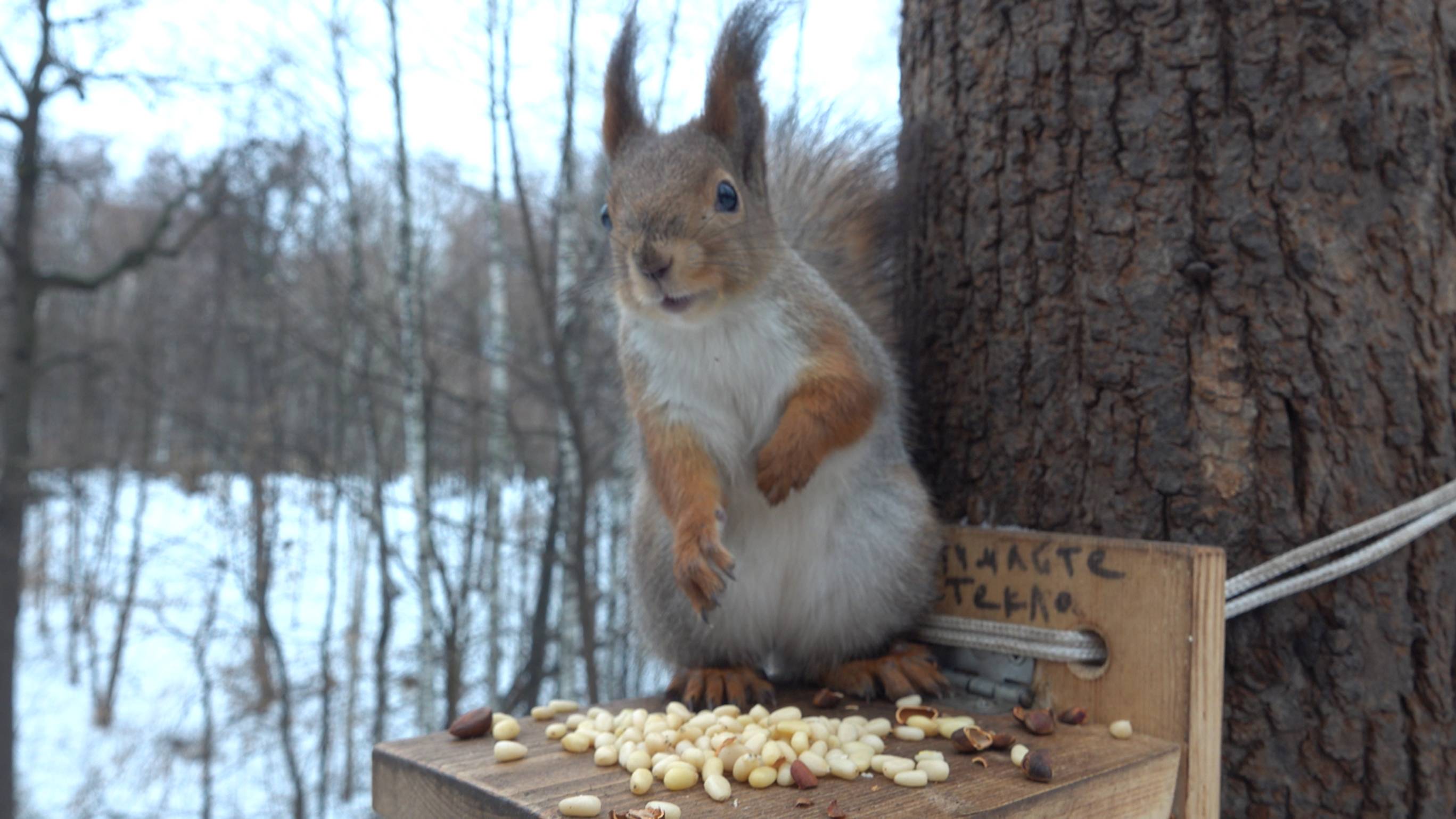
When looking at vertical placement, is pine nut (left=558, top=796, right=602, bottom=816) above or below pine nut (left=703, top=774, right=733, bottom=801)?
above

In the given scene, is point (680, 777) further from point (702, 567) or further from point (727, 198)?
point (727, 198)

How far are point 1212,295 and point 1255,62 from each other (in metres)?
0.28

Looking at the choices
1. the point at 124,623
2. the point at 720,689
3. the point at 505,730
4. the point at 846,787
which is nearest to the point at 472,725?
the point at 505,730

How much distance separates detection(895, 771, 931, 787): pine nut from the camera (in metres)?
0.95

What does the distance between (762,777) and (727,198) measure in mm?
805

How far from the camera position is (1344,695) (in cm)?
113

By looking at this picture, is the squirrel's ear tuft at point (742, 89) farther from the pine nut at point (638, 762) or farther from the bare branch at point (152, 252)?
the bare branch at point (152, 252)

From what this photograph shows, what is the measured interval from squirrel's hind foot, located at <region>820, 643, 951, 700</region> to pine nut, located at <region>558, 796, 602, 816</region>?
574 millimetres

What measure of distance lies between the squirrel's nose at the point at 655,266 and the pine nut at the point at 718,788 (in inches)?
25.3

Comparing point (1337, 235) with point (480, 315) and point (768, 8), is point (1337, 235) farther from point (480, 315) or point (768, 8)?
point (480, 315)

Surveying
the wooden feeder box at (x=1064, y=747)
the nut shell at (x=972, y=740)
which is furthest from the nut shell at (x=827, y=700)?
the nut shell at (x=972, y=740)

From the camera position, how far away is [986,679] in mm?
1343

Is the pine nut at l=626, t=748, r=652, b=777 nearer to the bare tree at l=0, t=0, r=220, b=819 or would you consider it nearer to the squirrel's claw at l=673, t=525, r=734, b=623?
the squirrel's claw at l=673, t=525, r=734, b=623

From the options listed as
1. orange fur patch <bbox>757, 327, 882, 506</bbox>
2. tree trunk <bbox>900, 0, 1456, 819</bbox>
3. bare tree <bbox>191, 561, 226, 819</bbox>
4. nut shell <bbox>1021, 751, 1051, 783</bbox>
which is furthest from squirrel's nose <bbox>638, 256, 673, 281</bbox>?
bare tree <bbox>191, 561, 226, 819</bbox>
